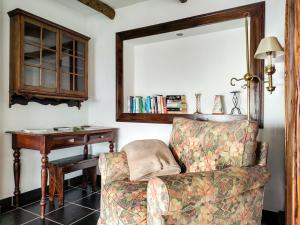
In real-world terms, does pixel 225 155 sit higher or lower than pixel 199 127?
lower

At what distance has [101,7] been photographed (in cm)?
285

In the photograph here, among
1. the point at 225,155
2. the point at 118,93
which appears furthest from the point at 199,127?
the point at 118,93

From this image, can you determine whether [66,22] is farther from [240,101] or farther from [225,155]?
[225,155]

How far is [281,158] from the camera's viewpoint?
2141 mm

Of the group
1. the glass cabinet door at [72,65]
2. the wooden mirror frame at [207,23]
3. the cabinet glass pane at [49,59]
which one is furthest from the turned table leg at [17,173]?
the wooden mirror frame at [207,23]

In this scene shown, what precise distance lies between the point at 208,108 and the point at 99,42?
1752 mm

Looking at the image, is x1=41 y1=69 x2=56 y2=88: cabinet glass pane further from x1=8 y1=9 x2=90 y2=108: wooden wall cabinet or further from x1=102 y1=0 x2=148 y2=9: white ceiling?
x1=102 y1=0 x2=148 y2=9: white ceiling

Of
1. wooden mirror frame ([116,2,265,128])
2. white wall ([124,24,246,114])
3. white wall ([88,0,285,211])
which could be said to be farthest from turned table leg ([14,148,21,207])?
white wall ([124,24,246,114])

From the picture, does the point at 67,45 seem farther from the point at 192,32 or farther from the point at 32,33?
the point at 192,32

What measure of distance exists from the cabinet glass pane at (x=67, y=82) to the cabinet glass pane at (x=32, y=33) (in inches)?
18.5

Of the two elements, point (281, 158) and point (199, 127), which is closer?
point (199, 127)

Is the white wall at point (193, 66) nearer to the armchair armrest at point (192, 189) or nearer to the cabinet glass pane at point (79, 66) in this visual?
the cabinet glass pane at point (79, 66)

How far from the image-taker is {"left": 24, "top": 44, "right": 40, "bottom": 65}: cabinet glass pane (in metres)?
2.38

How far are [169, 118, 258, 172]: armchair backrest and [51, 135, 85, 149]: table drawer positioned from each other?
108 cm
